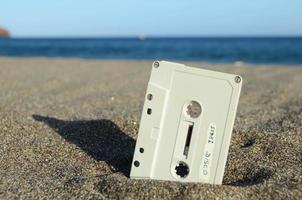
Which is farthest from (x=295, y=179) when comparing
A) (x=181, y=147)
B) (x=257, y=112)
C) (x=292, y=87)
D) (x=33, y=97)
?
(x=292, y=87)

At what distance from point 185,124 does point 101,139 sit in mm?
1436

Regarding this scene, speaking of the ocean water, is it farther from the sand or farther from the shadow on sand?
the shadow on sand

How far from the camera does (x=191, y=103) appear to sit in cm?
360

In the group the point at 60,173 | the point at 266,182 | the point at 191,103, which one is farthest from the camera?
the point at 60,173

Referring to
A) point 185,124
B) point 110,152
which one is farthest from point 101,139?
point 185,124

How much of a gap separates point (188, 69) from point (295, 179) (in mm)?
1055

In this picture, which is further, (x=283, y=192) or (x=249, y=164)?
(x=249, y=164)

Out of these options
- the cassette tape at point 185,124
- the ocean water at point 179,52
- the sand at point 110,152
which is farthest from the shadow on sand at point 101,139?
the ocean water at point 179,52

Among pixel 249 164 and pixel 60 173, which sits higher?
pixel 249 164

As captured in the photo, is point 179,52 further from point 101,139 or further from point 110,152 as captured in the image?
point 110,152

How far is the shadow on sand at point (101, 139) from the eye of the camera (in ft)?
13.7

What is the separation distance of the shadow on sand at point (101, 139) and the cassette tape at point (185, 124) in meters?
0.34

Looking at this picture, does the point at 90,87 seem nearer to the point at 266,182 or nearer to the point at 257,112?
the point at 257,112

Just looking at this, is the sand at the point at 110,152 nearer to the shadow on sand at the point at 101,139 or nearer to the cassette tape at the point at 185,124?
the shadow on sand at the point at 101,139
